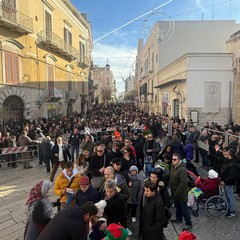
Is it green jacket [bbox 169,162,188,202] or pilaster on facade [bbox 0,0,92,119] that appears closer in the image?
green jacket [bbox 169,162,188,202]

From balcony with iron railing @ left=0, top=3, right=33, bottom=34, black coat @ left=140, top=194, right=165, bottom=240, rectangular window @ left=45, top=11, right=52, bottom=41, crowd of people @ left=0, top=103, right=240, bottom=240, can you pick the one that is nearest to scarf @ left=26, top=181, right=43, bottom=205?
crowd of people @ left=0, top=103, right=240, bottom=240

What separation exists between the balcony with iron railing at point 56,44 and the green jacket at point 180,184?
59.2 ft

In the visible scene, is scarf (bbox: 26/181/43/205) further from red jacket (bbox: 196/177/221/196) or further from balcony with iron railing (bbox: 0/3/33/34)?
balcony with iron railing (bbox: 0/3/33/34)

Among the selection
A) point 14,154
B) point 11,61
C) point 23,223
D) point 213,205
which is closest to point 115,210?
point 23,223

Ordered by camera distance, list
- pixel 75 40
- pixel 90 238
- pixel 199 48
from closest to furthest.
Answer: pixel 90 238, pixel 199 48, pixel 75 40

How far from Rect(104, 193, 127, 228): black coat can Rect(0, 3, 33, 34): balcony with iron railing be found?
577 inches

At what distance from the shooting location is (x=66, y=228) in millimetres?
2496

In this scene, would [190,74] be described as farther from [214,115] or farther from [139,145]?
[139,145]

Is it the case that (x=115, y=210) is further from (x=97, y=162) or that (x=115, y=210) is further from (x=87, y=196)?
(x=97, y=162)

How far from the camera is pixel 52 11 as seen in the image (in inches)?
886

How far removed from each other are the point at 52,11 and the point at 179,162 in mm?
22021

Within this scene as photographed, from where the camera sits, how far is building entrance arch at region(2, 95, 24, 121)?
16478 mm

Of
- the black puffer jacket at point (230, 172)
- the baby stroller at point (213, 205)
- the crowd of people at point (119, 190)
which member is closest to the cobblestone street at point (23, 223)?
the baby stroller at point (213, 205)

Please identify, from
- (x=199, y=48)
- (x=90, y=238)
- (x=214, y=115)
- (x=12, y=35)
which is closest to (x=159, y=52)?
(x=199, y=48)
